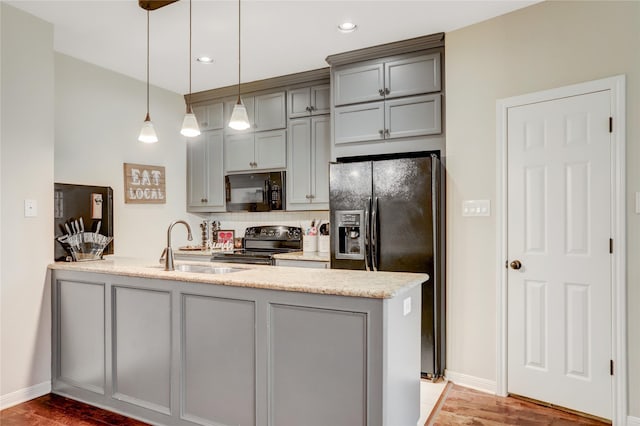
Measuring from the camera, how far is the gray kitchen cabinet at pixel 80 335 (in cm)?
266

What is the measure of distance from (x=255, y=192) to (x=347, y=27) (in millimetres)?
2009

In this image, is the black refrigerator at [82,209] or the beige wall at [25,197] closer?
the beige wall at [25,197]

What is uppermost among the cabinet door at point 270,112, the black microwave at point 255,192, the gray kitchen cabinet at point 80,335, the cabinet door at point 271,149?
the cabinet door at point 270,112

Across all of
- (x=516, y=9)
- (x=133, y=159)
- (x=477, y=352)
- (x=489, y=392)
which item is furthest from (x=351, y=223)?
(x=133, y=159)

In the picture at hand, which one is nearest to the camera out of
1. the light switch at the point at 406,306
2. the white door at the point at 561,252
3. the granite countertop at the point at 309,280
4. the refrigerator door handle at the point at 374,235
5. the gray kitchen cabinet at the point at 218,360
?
the granite countertop at the point at 309,280

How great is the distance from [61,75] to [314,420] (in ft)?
11.3

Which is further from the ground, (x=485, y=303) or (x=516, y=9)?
(x=516, y=9)

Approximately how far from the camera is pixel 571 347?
8.60 ft

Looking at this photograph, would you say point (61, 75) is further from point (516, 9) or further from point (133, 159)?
point (516, 9)

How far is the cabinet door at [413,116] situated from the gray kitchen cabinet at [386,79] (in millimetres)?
63

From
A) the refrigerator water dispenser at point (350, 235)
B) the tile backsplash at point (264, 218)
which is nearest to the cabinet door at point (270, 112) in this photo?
the tile backsplash at point (264, 218)

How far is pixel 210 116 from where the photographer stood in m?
4.76

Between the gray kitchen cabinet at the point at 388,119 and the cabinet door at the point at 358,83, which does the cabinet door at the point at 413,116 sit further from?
the cabinet door at the point at 358,83

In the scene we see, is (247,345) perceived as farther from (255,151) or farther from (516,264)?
(255,151)
